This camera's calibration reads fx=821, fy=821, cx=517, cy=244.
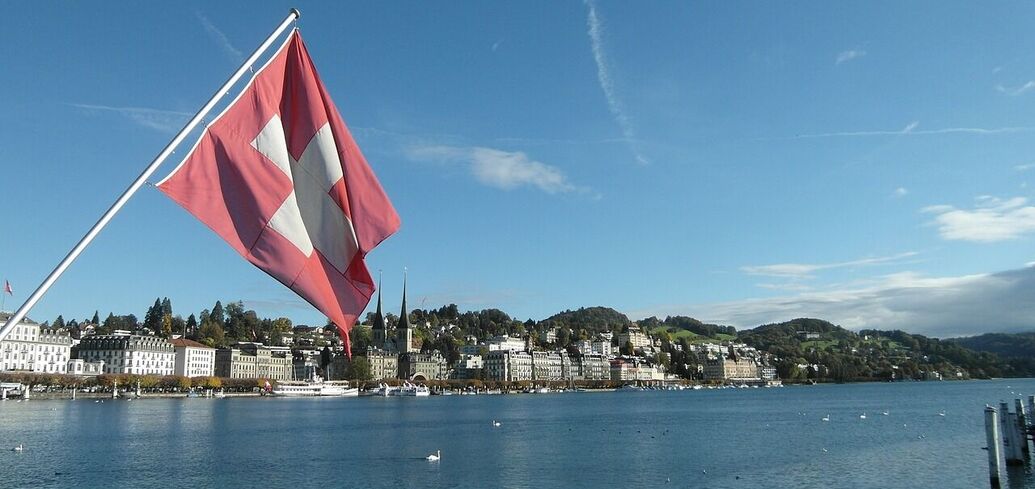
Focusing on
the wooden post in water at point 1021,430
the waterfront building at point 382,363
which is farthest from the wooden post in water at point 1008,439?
the waterfront building at point 382,363

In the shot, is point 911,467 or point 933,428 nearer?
point 911,467

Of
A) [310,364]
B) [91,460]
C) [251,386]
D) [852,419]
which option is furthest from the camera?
[310,364]

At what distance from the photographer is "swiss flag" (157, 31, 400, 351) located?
29.0 feet

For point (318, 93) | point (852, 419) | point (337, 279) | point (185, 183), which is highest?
point (318, 93)

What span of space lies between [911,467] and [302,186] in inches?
1326

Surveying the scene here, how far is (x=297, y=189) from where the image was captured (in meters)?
9.50

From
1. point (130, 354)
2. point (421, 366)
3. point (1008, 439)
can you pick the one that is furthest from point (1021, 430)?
point (421, 366)

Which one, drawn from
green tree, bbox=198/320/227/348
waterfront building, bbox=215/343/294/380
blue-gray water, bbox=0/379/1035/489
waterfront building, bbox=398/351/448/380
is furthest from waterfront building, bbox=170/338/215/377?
blue-gray water, bbox=0/379/1035/489

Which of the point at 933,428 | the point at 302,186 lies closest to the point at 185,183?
the point at 302,186

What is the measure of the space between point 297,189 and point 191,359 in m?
153

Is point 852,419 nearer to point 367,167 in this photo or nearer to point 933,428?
point 933,428

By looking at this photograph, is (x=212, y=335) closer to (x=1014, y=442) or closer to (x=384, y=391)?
(x=384, y=391)

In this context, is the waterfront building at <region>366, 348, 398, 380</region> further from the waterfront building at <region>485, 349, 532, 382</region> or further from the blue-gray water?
the blue-gray water

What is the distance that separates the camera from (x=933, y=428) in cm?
5584
